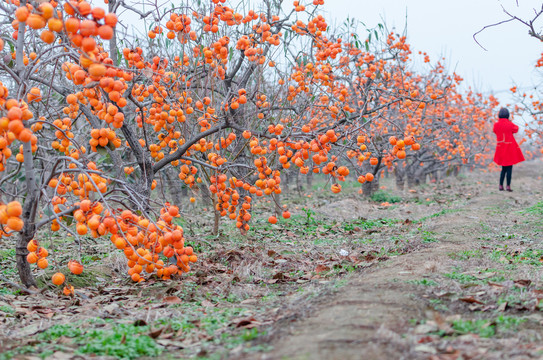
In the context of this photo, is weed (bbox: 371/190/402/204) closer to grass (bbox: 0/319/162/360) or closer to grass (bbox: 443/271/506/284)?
grass (bbox: 443/271/506/284)

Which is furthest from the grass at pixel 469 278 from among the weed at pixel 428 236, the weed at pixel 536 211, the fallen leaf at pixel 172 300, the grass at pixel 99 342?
the weed at pixel 536 211

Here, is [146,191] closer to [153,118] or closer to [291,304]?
[153,118]

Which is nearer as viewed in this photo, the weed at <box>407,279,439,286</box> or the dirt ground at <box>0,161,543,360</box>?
the dirt ground at <box>0,161,543,360</box>

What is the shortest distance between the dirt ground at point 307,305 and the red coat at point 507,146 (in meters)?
5.09

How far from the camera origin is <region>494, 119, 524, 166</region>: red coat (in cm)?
1077

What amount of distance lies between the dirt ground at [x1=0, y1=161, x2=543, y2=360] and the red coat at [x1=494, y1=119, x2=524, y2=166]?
5.09m

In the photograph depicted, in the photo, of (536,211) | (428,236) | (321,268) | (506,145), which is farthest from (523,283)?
(506,145)

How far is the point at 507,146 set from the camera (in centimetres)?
1077

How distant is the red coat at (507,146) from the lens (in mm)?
10773

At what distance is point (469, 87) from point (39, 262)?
1858cm

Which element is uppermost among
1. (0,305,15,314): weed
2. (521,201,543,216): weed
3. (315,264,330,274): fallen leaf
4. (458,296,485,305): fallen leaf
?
(521,201,543,216): weed

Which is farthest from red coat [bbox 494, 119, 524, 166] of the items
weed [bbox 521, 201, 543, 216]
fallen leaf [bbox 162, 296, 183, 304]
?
fallen leaf [bbox 162, 296, 183, 304]

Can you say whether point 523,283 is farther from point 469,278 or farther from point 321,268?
point 321,268

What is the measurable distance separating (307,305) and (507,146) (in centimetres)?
926
